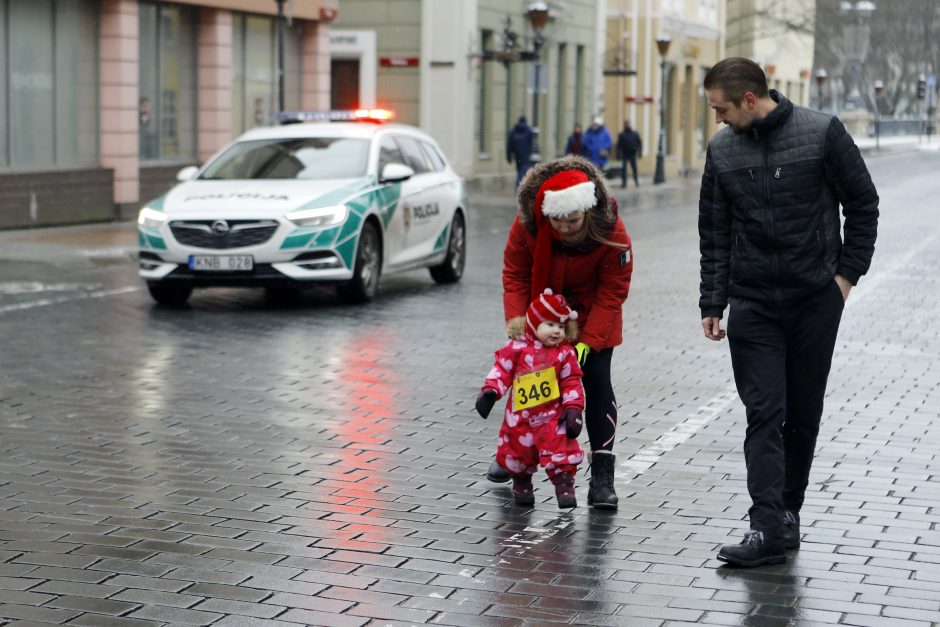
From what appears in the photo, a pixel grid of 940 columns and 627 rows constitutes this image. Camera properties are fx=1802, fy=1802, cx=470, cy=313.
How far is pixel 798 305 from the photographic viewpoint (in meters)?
6.35

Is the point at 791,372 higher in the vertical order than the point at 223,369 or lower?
higher

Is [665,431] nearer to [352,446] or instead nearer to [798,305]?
[352,446]

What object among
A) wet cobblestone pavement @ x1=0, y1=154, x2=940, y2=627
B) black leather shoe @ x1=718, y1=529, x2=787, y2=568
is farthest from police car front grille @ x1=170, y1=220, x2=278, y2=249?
black leather shoe @ x1=718, y1=529, x2=787, y2=568

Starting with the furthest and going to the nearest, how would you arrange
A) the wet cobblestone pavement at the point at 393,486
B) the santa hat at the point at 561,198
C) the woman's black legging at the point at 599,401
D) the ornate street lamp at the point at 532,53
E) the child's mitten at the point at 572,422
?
the ornate street lamp at the point at 532,53
the woman's black legging at the point at 599,401
the child's mitten at the point at 572,422
the santa hat at the point at 561,198
the wet cobblestone pavement at the point at 393,486

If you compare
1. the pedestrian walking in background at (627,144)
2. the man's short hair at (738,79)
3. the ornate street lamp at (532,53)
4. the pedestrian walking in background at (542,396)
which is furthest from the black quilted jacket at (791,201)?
the pedestrian walking in background at (627,144)

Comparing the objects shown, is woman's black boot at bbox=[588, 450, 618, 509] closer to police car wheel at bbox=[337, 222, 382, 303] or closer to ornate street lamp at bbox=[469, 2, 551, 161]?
police car wheel at bbox=[337, 222, 382, 303]

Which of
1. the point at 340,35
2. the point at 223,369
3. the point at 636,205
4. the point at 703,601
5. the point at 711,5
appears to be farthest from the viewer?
the point at 711,5

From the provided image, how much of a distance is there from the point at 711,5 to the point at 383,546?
2303 inches

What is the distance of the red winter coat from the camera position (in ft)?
23.3

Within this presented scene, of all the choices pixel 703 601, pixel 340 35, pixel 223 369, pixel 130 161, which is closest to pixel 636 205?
pixel 340 35

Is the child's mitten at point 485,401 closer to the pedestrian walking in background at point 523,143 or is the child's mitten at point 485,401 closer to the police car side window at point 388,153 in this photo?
the police car side window at point 388,153

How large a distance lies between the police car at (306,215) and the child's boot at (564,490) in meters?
7.67

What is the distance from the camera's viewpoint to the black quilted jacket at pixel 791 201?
20.4ft

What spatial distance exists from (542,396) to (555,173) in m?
0.88
